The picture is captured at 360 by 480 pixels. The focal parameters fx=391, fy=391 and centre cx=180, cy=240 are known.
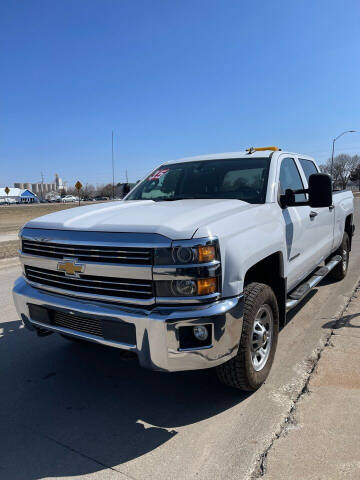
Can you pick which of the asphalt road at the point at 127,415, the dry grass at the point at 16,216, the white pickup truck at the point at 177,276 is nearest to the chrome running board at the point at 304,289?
the white pickup truck at the point at 177,276

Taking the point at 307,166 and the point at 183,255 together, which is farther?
the point at 307,166

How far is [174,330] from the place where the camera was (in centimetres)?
244

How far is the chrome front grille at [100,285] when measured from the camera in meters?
2.53

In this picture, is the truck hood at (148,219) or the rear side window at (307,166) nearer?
the truck hood at (148,219)

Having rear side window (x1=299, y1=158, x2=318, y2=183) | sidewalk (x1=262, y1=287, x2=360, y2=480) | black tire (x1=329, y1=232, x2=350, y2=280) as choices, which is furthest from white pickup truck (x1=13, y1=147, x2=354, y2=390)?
black tire (x1=329, y1=232, x2=350, y2=280)

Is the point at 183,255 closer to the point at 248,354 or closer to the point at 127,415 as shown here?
the point at 248,354

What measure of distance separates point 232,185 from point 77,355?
230cm

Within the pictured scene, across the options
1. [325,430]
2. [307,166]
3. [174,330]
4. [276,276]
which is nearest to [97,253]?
[174,330]

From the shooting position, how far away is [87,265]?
8.79ft

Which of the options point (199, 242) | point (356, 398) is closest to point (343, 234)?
point (356, 398)

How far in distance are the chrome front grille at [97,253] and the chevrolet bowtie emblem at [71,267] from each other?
0.04m

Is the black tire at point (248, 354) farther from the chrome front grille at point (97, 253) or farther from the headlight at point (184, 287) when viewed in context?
the chrome front grille at point (97, 253)

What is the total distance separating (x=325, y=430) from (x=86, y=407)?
5.65ft

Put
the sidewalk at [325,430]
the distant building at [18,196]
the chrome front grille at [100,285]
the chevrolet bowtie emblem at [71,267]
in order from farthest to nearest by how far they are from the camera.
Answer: the distant building at [18,196] → the chevrolet bowtie emblem at [71,267] → the chrome front grille at [100,285] → the sidewalk at [325,430]
